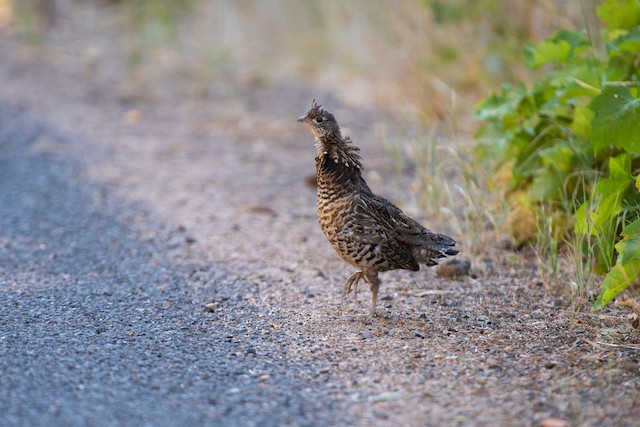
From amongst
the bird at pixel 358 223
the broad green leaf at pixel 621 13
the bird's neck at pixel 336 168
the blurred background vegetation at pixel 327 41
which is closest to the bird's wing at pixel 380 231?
the bird at pixel 358 223

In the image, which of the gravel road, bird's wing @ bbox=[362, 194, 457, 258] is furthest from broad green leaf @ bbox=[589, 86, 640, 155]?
the gravel road

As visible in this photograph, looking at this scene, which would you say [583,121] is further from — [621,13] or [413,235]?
[413,235]

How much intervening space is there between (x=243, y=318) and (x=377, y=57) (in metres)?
6.52

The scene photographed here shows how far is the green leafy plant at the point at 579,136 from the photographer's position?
446cm

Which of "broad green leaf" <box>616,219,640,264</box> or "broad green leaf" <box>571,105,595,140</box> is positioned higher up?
"broad green leaf" <box>571,105,595,140</box>

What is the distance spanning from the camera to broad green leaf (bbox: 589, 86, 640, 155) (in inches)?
173

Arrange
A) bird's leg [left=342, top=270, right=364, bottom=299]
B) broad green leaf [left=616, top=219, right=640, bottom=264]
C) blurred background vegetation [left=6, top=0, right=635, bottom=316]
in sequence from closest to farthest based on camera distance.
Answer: broad green leaf [left=616, top=219, right=640, bottom=264]
bird's leg [left=342, top=270, right=364, bottom=299]
blurred background vegetation [left=6, top=0, right=635, bottom=316]

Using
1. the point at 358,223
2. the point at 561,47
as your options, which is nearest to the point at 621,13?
the point at 561,47

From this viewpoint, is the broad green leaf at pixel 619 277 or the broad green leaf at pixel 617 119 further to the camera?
the broad green leaf at pixel 617 119

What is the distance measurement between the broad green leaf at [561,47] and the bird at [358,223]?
1385 millimetres

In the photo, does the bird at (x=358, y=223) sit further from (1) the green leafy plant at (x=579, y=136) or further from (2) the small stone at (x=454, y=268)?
Answer: (1) the green leafy plant at (x=579, y=136)

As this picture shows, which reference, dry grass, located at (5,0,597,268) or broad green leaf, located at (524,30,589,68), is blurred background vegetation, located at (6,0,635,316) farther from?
broad green leaf, located at (524,30,589,68)

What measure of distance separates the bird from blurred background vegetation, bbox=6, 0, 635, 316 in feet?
2.74

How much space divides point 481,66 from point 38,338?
5.83 m
